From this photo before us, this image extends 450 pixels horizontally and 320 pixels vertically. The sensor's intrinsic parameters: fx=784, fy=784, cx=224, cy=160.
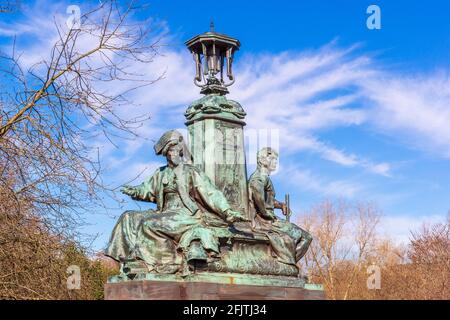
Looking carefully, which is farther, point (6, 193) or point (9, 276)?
point (9, 276)

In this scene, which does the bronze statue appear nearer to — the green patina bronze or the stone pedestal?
the green patina bronze

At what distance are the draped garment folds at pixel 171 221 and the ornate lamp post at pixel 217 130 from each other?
0.59 m

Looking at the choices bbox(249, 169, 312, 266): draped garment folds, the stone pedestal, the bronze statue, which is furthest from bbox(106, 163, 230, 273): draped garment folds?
bbox(249, 169, 312, 266): draped garment folds

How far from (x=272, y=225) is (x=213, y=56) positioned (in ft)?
9.82

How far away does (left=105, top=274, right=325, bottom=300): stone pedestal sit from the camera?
10734 millimetres

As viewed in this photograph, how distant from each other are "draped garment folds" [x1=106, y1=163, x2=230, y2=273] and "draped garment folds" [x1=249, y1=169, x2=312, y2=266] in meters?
1.04

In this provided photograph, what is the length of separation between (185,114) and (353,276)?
3319 cm

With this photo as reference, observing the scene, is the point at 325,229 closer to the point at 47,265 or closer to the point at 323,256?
the point at 323,256

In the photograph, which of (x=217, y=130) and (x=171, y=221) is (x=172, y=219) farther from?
(x=217, y=130)

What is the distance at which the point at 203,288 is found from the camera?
431 inches

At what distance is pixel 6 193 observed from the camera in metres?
11.3

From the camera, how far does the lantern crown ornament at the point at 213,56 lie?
13.0 meters

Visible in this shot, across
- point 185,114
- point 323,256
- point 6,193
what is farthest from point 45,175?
point 323,256

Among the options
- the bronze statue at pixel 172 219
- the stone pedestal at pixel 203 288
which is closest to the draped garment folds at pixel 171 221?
the bronze statue at pixel 172 219
